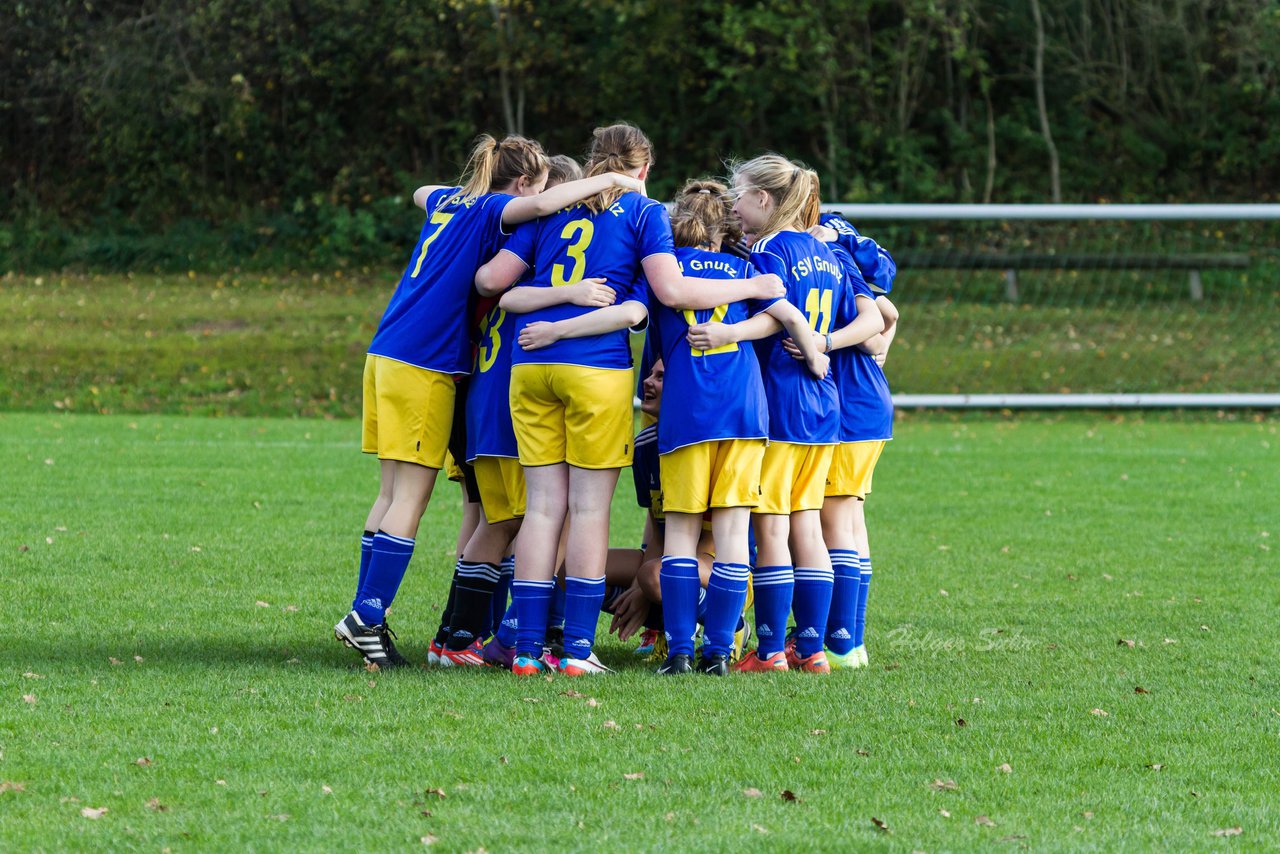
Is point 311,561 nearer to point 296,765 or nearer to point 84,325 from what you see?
point 296,765

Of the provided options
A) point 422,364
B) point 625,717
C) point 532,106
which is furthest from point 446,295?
point 532,106

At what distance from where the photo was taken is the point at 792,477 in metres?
5.55

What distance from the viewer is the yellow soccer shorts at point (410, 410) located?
215 inches

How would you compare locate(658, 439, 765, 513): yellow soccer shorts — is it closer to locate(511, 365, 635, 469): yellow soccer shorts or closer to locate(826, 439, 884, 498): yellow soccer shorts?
locate(511, 365, 635, 469): yellow soccer shorts

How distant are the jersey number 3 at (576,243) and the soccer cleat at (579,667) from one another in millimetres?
1371

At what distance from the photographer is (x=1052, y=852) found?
11.5 feet

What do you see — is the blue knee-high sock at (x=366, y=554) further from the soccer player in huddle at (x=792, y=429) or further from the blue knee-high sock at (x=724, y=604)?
the soccer player in huddle at (x=792, y=429)

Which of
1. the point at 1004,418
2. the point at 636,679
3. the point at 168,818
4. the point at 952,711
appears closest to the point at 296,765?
the point at 168,818

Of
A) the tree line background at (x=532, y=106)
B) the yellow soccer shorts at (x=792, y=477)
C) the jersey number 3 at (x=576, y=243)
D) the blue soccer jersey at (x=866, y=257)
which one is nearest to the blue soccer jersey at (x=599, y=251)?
the jersey number 3 at (x=576, y=243)

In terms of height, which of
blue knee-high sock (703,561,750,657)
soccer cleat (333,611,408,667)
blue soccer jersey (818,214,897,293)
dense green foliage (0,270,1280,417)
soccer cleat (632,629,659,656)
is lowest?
dense green foliage (0,270,1280,417)

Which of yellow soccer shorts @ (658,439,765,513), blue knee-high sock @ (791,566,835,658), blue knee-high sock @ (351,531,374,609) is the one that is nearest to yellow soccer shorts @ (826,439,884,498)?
blue knee-high sock @ (791,566,835,658)

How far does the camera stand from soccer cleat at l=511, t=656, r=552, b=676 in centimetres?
530

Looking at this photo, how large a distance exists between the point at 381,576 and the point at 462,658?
464 millimetres

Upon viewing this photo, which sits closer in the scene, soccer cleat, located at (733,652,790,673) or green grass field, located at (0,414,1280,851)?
green grass field, located at (0,414,1280,851)
